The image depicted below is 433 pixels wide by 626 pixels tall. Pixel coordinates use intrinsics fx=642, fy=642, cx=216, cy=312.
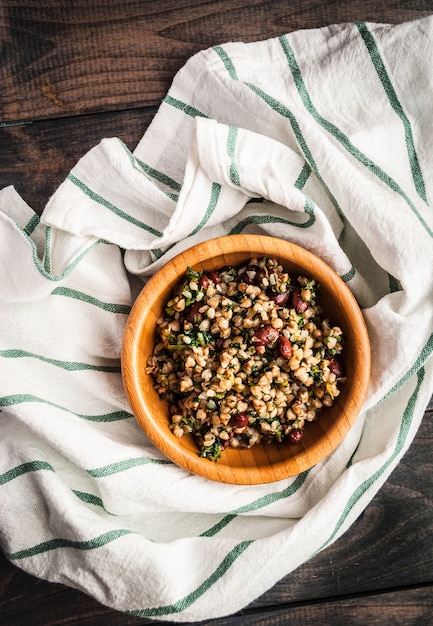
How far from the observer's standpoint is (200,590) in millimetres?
1157

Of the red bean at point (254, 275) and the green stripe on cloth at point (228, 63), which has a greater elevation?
the green stripe on cloth at point (228, 63)

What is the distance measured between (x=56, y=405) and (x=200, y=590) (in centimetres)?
43

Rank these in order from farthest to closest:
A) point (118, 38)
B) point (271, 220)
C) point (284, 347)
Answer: point (118, 38) → point (271, 220) → point (284, 347)

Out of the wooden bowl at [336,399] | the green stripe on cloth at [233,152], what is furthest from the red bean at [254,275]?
the green stripe on cloth at [233,152]

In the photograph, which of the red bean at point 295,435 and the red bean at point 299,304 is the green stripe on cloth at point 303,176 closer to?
the red bean at point 299,304

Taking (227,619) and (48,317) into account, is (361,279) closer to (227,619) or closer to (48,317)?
(48,317)

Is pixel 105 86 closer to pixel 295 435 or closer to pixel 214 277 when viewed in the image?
pixel 214 277

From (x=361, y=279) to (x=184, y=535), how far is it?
0.59 meters

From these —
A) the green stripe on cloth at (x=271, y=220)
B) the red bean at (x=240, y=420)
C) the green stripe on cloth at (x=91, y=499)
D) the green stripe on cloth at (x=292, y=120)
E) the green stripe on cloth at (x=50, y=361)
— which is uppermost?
the green stripe on cloth at (x=292, y=120)

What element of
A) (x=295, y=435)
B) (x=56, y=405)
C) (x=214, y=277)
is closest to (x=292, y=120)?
(x=214, y=277)

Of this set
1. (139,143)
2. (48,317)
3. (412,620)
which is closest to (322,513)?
(412,620)

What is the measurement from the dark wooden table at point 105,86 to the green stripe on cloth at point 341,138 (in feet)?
0.31

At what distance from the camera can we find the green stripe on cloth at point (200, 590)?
1149mm

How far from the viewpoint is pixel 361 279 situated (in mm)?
1180
